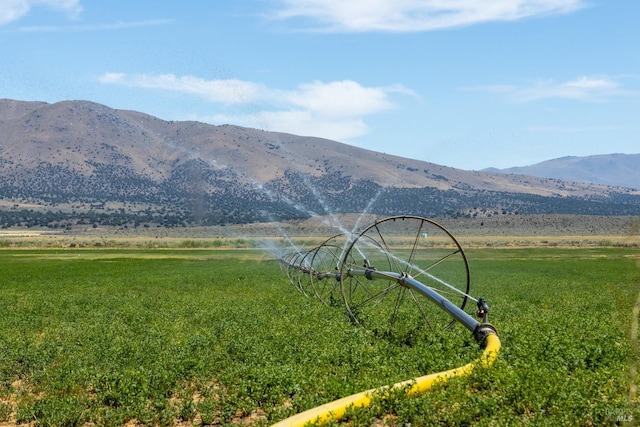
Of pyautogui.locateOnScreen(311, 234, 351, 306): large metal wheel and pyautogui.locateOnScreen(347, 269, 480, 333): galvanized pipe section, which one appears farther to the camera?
pyautogui.locateOnScreen(311, 234, 351, 306): large metal wheel

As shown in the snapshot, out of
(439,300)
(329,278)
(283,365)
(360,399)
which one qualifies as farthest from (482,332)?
(329,278)

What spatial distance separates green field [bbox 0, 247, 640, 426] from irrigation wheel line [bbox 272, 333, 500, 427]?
266 millimetres

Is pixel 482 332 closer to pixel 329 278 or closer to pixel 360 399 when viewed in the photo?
pixel 360 399

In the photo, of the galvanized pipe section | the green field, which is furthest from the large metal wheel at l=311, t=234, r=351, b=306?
the galvanized pipe section

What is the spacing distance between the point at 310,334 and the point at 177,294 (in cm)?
1660

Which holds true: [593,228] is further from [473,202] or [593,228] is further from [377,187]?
[377,187]

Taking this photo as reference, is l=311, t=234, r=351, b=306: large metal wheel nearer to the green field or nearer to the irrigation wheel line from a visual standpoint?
the green field

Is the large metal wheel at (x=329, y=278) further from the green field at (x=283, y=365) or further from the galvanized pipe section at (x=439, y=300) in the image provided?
the galvanized pipe section at (x=439, y=300)

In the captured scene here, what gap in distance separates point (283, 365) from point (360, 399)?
10.5 ft

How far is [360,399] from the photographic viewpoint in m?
10.4

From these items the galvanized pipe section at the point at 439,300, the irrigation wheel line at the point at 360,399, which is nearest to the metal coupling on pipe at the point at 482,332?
the galvanized pipe section at the point at 439,300

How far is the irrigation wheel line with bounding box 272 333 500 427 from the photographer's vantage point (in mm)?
9375

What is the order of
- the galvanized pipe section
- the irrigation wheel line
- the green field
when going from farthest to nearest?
the galvanized pipe section → the green field → the irrigation wheel line

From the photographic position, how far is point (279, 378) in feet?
39.5
